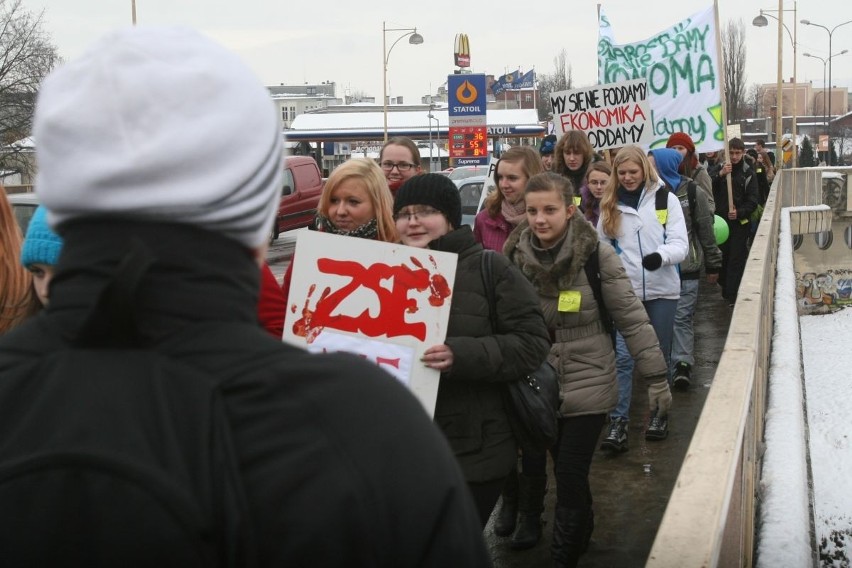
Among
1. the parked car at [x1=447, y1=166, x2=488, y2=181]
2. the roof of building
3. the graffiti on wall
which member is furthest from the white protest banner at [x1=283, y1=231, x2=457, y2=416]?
the roof of building

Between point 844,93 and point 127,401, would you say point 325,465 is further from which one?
point 844,93

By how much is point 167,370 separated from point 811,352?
18.0 metres

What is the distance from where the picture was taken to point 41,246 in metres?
3.14

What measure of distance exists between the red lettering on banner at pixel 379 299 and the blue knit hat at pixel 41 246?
75 cm

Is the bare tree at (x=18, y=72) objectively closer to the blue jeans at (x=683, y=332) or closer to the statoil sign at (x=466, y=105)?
the statoil sign at (x=466, y=105)

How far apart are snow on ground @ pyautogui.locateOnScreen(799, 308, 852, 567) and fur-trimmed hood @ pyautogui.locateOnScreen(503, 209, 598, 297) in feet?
8.55

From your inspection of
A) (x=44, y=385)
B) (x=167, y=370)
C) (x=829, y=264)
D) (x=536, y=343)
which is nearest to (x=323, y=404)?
(x=167, y=370)

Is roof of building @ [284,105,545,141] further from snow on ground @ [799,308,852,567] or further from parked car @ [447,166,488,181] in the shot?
snow on ground @ [799,308,852,567]

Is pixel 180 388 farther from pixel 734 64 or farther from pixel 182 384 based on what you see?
pixel 734 64

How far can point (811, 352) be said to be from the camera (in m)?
17.9

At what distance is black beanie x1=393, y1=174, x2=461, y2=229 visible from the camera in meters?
3.80

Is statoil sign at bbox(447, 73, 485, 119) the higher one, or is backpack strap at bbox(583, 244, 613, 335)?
statoil sign at bbox(447, 73, 485, 119)

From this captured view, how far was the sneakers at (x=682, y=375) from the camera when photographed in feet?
26.8

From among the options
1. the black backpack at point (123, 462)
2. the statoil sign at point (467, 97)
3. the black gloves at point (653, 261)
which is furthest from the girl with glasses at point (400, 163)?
the statoil sign at point (467, 97)
